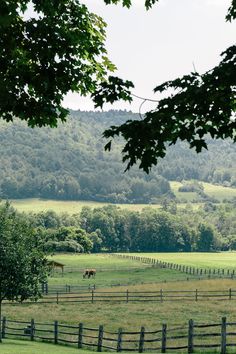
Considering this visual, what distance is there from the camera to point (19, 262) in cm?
3281

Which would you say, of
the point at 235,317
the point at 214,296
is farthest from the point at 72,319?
the point at 214,296

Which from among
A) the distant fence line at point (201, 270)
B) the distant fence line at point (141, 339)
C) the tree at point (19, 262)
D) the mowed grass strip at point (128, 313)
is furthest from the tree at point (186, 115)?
Answer: the distant fence line at point (201, 270)

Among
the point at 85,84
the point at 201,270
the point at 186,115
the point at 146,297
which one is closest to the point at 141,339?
the point at 85,84

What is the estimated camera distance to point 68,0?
12297 mm

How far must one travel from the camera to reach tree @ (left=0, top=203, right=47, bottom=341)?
32531mm

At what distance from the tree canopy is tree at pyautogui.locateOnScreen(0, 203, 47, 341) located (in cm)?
2133

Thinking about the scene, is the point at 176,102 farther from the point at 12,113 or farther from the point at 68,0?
the point at 68,0

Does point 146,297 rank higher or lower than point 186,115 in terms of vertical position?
lower

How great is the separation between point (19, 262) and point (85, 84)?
21.5m

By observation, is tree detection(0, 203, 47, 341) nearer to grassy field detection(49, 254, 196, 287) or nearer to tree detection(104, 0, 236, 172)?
tree detection(104, 0, 236, 172)

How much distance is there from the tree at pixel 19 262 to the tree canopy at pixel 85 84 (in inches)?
840

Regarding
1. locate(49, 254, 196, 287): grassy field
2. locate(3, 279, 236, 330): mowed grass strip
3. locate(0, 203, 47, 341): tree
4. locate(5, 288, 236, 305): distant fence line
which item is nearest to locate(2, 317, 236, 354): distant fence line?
locate(0, 203, 47, 341): tree

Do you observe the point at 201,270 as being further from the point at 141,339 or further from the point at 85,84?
the point at 85,84

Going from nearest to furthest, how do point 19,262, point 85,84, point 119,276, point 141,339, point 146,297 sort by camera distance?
point 85,84, point 141,339, point 19,262, point 146,297, point 119,276
